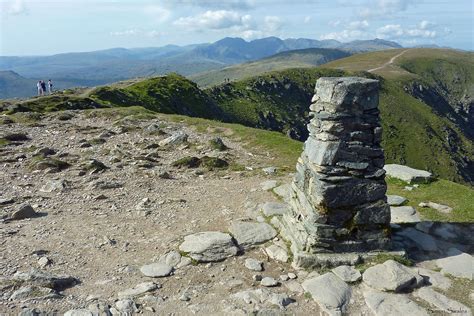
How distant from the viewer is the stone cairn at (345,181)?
11.5 metres

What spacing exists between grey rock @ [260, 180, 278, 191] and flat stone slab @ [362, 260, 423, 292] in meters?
7.65

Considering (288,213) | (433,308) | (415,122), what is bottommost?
(415,122)

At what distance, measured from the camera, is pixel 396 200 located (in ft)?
55.1

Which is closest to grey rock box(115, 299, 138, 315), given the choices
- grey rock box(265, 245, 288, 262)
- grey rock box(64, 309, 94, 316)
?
grey rock box(64, 309, 94, 316)

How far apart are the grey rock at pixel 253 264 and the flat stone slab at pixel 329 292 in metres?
1.43

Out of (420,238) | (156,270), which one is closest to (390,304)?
(420,238)

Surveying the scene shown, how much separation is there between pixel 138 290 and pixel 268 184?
30.5ft

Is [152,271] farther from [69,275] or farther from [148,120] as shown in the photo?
[148,120]

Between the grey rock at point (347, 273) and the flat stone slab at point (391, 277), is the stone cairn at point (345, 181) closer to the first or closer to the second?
the grey rock at point (347, 273)

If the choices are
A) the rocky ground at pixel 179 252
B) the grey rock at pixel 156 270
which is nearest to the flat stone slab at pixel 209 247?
the rocky ground at pixel 179 252

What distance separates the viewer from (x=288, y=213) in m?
13.8

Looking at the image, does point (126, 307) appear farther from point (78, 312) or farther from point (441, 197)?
point (441, 197)

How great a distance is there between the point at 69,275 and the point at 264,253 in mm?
5558

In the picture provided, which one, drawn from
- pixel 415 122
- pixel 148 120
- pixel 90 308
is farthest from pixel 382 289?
pixel 415 122
